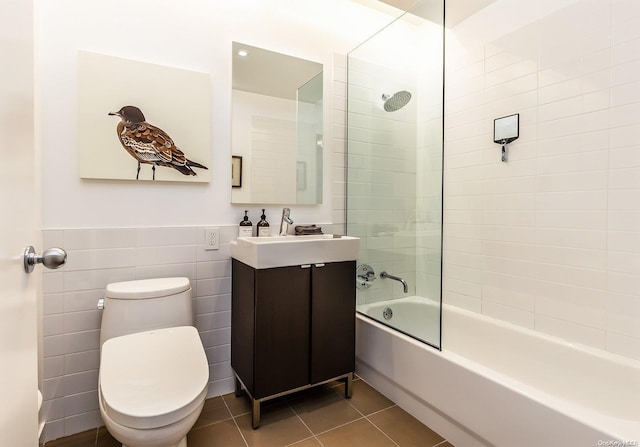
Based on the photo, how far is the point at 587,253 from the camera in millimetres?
1762

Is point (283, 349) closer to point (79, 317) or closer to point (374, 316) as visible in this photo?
point (374, 316)

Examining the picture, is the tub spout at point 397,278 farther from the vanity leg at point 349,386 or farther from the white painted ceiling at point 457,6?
the white painted ceiling at point 457,6

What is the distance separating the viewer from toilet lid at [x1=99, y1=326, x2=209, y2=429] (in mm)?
1171

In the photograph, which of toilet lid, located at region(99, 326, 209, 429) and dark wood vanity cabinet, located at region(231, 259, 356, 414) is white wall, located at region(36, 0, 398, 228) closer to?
dark wood vanity cabinet, located at region(231, 259, 356, 414)

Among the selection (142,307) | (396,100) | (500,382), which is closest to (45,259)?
(142,307)

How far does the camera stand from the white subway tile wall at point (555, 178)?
1.63m

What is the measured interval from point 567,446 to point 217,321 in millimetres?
1733

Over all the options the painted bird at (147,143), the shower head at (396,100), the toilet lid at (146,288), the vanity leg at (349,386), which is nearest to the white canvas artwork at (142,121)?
the painted bird at (147,143)

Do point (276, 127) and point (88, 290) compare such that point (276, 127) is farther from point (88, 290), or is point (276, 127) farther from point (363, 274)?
point (88, 290)

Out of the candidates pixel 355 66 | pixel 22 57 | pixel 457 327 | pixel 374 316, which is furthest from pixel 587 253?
pixel 22 57

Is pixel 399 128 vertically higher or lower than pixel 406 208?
higher

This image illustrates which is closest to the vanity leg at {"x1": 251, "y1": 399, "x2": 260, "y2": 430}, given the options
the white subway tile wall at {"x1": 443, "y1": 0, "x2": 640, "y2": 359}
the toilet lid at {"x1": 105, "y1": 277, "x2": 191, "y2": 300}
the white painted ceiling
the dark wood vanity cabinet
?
the dark wood vanity cabinet

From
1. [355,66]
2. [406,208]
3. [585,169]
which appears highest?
[355,66]

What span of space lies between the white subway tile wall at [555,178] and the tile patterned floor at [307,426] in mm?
941
